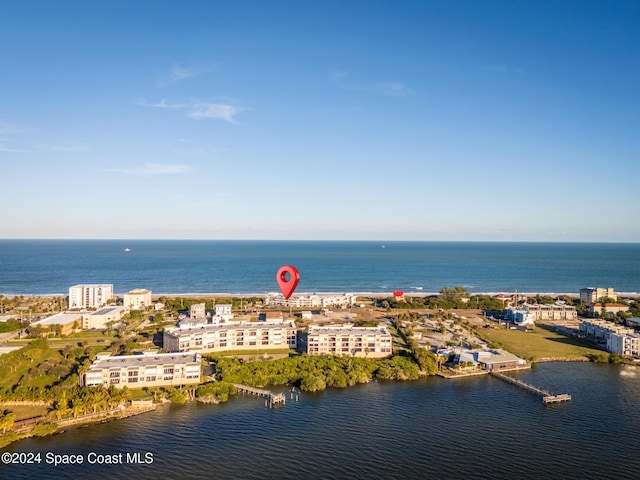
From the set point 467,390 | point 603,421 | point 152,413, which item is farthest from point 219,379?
point 603,421

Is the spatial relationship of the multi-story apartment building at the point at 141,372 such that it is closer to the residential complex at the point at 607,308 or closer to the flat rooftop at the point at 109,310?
the flat rooftop at the point at 109,310

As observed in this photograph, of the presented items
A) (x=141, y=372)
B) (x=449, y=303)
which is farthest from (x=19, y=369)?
(x=449, y=303)

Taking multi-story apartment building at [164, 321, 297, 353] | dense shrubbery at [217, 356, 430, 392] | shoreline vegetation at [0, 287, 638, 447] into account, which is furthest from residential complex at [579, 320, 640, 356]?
multi-story apartment building at [164, 321, 297, 353]

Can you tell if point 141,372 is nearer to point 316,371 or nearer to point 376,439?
point 316,371

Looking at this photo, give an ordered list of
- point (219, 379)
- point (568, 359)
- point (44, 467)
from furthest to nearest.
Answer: point (568, 359) < point (219, 379) < point (44, 467)

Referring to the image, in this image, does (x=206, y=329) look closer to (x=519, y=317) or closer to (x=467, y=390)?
(x=467, y=390)

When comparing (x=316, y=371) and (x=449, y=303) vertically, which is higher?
(x=449, y=303)

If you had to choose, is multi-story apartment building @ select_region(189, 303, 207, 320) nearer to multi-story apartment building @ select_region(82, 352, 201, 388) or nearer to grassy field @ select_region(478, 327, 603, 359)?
multi-story apartment building @ select_region(82, 352, 201, 388)
